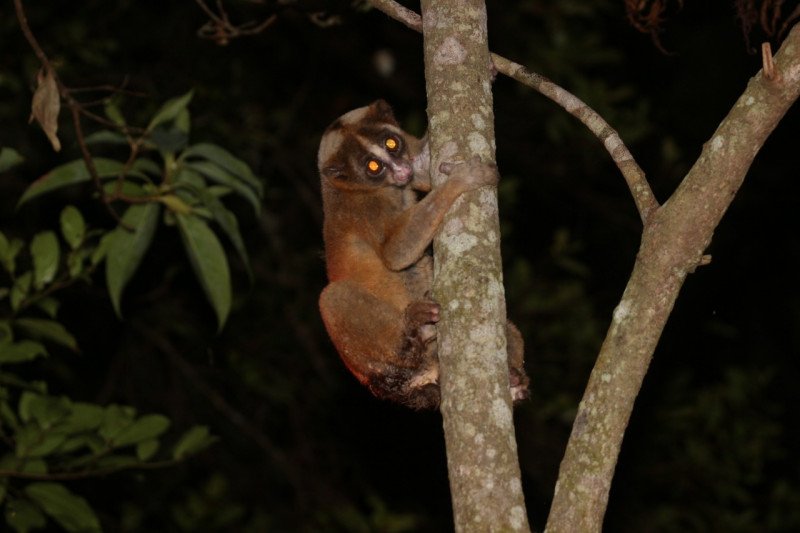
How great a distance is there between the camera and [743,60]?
979 centimetres

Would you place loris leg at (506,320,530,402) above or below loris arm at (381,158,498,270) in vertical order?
below

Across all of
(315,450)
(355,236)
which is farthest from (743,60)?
(355,236)

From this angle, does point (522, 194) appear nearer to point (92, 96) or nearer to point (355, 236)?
point (92, 96)

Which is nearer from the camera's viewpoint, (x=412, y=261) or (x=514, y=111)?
(x=412, y=261)

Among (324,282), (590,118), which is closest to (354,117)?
(590,118)

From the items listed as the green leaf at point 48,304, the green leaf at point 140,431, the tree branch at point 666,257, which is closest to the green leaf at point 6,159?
the green leaf at point 48,304

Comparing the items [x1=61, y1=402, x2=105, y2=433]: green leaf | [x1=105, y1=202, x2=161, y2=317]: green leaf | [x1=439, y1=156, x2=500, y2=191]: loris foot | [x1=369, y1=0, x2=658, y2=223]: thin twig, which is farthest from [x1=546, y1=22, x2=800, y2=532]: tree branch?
[x1=61, y1=402, x2=105, y2=433]: green leaf

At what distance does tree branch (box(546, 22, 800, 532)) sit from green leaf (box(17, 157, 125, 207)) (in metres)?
2.66

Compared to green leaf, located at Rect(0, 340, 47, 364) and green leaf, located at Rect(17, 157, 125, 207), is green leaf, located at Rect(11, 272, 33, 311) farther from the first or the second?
green leaf, located at Rect(17, 157, 125, 207)

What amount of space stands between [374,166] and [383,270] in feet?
2.25

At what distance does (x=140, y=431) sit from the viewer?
5230 mm

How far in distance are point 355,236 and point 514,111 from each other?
204 inches

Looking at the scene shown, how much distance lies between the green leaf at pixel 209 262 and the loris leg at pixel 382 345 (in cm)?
45

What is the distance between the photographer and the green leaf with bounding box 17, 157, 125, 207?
4.60m
